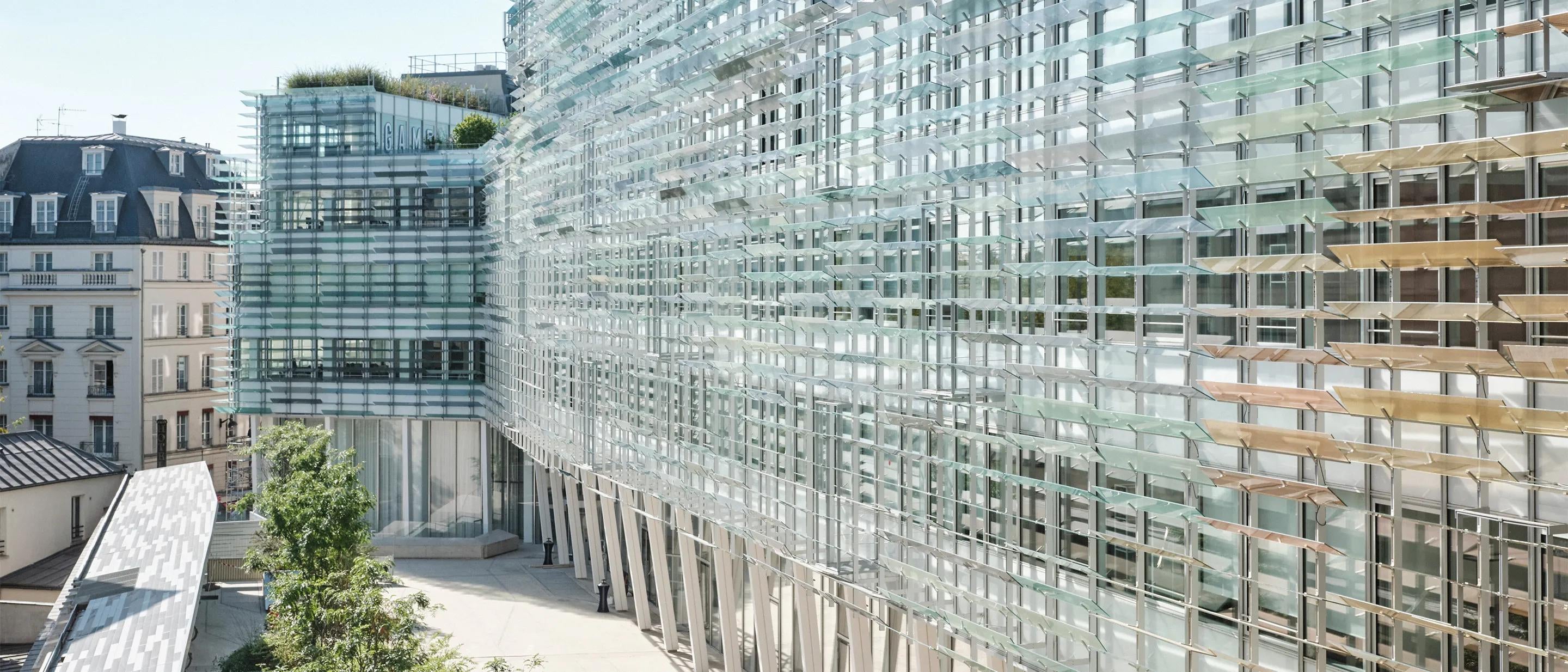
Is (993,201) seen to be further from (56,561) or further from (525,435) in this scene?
(56,561)

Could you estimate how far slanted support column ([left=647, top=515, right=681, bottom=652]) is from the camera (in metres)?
25.8

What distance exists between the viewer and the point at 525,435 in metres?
33.2

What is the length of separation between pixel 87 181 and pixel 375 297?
78.9 feet

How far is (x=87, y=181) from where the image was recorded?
5525cm

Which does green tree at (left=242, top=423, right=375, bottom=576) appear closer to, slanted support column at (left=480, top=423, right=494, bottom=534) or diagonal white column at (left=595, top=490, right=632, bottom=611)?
diagonal white column at (left=595, top=490, right=632, bottom=611)

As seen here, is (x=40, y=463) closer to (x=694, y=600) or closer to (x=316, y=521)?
(x=316, y=521)

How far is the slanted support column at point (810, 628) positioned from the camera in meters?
19.9

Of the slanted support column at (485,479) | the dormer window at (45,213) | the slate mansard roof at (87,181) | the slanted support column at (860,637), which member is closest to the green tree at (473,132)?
the slanted support column at (485,479)

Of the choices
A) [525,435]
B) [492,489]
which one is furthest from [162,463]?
[525,435]

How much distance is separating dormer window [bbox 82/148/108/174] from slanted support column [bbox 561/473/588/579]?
33.6m

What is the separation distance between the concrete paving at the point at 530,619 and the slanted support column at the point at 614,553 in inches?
14.5

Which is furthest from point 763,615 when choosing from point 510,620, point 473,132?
point 473,132

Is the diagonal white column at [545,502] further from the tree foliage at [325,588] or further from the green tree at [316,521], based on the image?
the green tree at [316,521]

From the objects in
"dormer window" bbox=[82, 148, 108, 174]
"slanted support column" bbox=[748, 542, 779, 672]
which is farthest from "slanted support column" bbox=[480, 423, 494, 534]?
"dormer window" bbox=[82, 148, 108, 174]
